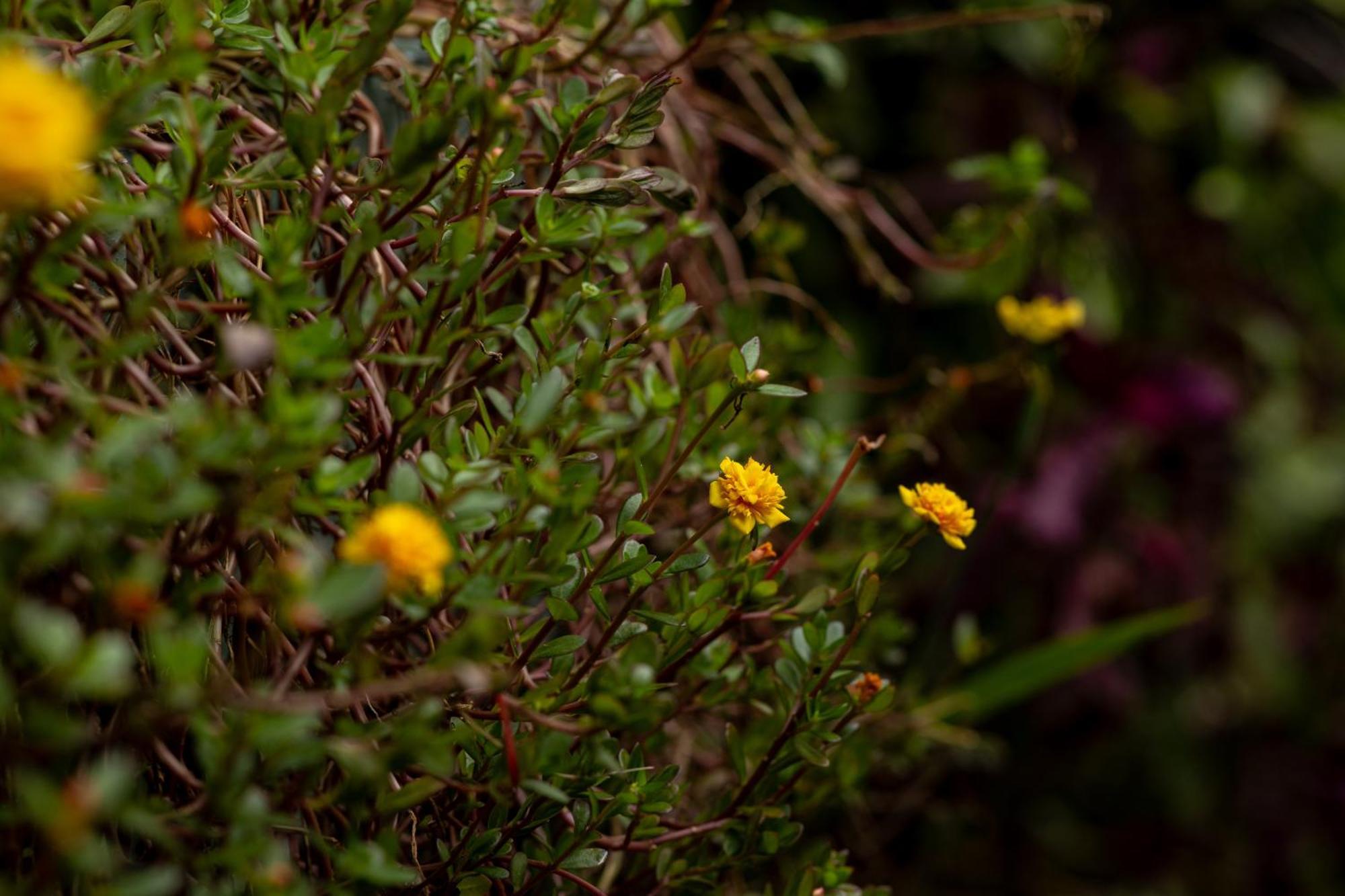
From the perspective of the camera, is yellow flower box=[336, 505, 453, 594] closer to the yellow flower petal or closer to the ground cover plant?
the ground cover plant

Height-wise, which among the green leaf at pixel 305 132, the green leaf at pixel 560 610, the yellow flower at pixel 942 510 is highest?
the green leaf at pixel 305 132

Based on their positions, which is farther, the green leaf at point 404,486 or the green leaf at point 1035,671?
the green leaf at point 1035,671

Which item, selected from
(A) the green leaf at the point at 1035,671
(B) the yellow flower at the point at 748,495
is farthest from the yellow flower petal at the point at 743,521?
(A) the green leaf at the point at 1035,671

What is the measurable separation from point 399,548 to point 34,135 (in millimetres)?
132

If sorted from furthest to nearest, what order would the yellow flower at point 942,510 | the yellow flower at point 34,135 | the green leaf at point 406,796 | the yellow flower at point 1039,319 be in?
the yellow flower at point 1039,319, the yellow flower at point 942,510, the green leaf at point 406,796, the yellow flower at point 34,135

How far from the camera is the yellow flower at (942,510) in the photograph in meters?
0.46

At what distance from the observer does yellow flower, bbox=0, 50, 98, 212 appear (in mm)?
245

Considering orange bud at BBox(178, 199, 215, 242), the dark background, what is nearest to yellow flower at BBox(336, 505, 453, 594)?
orange bud at BBox(178, 199, 215, 242)

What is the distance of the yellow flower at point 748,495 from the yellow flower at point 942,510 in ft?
0.24

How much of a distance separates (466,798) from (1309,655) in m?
1.22

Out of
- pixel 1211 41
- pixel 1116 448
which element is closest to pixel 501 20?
pixel 1116 448

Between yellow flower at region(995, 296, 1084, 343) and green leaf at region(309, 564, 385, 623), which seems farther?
yellow flower at region(995, 296, 1084, 343)

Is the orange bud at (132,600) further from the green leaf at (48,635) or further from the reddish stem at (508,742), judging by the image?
the reddish stem at (508,742)

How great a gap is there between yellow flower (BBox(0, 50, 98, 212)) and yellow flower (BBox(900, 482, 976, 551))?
328mm
